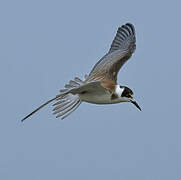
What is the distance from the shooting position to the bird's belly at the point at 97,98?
7.14 m

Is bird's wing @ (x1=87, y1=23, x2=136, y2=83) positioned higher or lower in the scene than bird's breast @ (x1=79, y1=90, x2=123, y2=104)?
higher

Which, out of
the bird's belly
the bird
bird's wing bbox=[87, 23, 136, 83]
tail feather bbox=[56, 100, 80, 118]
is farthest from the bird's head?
bird's wing bbox=[87, 23, 136, 83]

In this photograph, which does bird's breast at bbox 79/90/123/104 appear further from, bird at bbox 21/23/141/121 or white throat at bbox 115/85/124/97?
white throat at bbox 115/85/124/97

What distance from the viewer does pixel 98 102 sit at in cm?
723

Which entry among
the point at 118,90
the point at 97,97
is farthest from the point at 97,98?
the point at 118,90

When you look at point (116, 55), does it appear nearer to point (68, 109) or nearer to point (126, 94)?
point (126, 94)

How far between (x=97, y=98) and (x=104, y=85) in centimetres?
65

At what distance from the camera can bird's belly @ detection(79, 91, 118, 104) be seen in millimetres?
7145

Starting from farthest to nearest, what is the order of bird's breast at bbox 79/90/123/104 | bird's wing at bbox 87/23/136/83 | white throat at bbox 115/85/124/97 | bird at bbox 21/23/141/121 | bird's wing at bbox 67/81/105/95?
bird's wing at bbox 87/23/136/83
white throat at bbox 115/85/124/97
bird's breast at bbox 79/90/123/104
bird at bbox 21/23/141/121
bird's wing at bbox 67/81/105/95

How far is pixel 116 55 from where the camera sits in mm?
9383

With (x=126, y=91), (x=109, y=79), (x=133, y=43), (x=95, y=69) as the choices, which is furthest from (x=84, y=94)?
(x=133, y=43)

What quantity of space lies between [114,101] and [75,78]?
0.94 m

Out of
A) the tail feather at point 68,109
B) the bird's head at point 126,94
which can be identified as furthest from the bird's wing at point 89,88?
the bird's head at point 126,94

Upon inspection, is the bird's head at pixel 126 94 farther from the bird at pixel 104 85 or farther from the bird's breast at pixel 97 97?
the bird's breast at pixel 97 97
